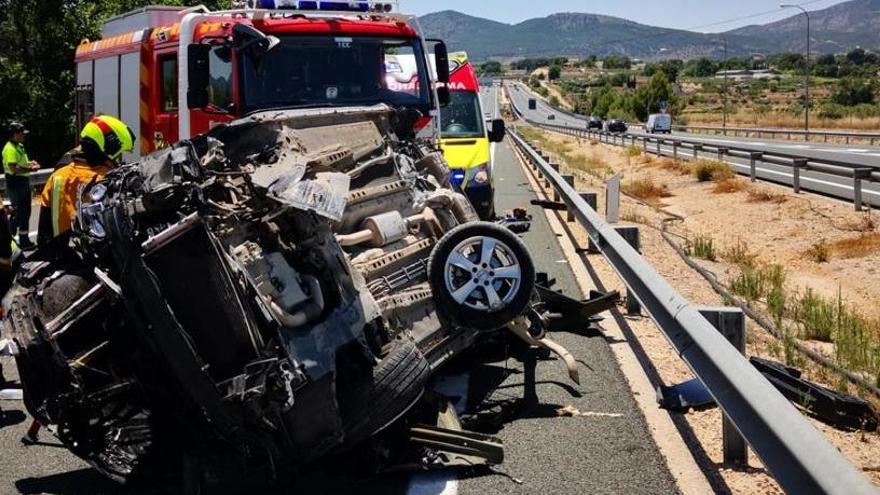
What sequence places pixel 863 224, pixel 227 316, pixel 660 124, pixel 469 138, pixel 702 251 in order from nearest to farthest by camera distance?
1. pixel 227 316
2. pixel 702 251
3. pixel 469 138
4. pixel 863 224
5. pixel 660 124

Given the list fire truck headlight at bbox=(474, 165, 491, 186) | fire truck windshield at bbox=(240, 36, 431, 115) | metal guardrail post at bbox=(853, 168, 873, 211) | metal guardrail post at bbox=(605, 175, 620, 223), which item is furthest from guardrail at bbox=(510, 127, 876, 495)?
metal guardrail post at bbox=(853, 168, 873, 211)

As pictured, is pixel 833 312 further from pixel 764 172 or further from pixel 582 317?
pixel 764 172

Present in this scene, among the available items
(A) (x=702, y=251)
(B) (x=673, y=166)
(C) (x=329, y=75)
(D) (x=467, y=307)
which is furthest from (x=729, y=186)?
(D) (x=467, y=307)

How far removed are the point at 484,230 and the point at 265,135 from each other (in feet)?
4.40

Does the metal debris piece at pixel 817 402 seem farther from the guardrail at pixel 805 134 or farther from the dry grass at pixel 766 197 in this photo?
the guardrail at pixel 805 134

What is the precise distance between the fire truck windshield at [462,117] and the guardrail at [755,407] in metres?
9.73

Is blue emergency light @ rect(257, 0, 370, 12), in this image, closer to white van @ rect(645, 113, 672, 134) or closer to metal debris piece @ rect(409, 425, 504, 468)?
metal debris piece @ rect(409, 425, 504, 468)

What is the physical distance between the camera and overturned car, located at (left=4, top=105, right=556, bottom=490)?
4238 millimetres

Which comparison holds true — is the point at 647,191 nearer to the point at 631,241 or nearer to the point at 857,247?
the point at 857,247

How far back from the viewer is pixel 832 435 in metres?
5.42

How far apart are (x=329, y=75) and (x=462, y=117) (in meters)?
6.70

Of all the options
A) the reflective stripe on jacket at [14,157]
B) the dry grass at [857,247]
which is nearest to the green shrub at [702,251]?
the dry grass at [857,247]

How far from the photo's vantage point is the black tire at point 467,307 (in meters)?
5.45

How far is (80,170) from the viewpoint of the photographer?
7.04 meters
